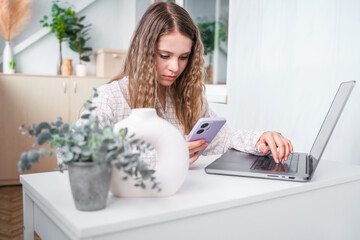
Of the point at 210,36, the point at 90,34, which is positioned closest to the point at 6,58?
the point at 90,34

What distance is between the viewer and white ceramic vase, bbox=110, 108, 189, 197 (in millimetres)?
726

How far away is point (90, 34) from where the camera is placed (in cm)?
380

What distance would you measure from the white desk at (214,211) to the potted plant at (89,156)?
0.05 metres

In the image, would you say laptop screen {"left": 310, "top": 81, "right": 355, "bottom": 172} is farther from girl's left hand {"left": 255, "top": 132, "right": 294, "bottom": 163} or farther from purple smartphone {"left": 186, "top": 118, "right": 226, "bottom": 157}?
purple smartphone {"left": 186, "top": 118, "right": 226, "bottom": 157}

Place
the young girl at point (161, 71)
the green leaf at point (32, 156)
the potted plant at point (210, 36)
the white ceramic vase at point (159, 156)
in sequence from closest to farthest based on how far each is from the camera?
the green leaf at point (32, 156) < the white ceramic vase at point (159, 156) < the young girl at point (161, 71) < the potted plant at point (210, 36)

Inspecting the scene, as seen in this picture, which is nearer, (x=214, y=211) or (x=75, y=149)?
(x=75, y=149)

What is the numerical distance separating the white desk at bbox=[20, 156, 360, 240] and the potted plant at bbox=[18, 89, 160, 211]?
0.15 feet

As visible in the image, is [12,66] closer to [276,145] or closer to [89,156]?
[276,145]

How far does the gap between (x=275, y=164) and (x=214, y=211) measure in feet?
1.40

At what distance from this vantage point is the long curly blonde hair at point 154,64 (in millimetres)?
1282

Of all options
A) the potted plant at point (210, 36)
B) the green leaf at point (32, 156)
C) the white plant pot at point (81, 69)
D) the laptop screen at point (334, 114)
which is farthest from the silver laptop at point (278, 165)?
the white plant pot at point (81, 69)

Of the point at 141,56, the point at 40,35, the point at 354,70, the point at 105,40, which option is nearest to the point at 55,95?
the point at 40,35

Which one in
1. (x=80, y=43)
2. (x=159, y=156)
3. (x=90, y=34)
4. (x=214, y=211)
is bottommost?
(x=214, y=211)

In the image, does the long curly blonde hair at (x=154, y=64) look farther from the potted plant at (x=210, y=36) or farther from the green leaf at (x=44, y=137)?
the potted plant at (x=210, y=36)
